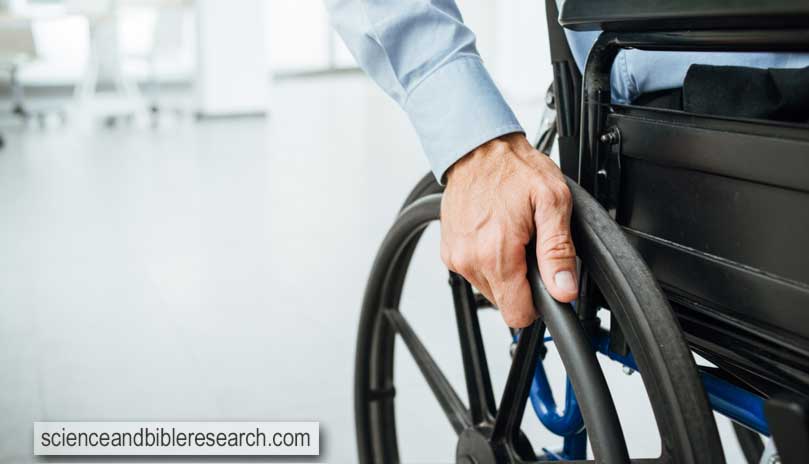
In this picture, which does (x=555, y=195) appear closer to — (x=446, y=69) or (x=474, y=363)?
(x=446, y=69)

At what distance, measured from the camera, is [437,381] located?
109 cm

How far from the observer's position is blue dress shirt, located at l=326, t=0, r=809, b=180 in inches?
31.0

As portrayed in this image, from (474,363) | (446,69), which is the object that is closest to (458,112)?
(446,69)

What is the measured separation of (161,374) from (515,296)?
5.27 ft

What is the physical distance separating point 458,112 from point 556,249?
0.17m

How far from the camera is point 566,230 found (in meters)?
0.69

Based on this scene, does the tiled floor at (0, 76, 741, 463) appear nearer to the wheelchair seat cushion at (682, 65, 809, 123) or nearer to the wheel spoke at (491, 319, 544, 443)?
the wheel spoke at (491, 319, 544, 443)

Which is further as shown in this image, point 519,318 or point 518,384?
point 518,384

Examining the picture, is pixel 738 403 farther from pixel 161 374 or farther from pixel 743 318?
pixel 161 374

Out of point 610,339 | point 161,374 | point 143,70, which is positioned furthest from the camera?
point 143,70

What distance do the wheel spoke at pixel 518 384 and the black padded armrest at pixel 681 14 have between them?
264 mm

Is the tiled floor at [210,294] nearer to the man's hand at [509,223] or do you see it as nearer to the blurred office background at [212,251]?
the blurred office background at [212,251]

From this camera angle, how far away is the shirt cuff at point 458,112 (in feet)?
2.57

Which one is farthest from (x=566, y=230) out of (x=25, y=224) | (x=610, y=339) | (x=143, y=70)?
(x=143, y=70)
